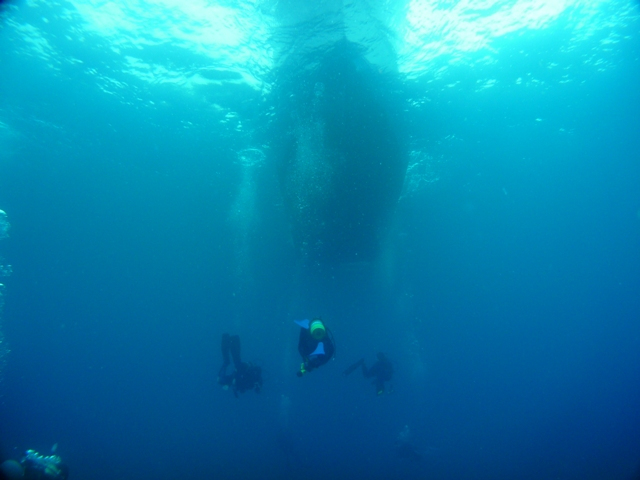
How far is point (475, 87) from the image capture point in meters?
12.9

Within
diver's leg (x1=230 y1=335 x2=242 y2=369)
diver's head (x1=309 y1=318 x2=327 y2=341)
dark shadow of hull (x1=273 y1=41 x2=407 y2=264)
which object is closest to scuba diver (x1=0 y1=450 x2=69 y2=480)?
diver's leg (x1=230 y1=335 x2=242 y2=369)

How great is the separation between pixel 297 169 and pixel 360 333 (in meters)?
30.6

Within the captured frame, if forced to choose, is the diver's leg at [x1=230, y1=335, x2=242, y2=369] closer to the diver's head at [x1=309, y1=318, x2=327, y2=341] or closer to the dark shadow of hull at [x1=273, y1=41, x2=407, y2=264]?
the dark shadow of hull at [x1=273, y1=41, x2=407, y2=264]

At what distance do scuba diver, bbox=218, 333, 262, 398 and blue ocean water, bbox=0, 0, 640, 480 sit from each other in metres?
6.87

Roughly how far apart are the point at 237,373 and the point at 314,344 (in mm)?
7339

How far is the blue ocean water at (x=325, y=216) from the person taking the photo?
10.7 meters

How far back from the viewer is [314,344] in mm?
7012

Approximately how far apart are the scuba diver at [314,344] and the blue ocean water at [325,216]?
7830 millimetres

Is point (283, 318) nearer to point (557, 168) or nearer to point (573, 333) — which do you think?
point (557, 168)

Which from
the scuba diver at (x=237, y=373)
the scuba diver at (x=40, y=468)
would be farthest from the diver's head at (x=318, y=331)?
the scuba diver at (x=237, y=373)

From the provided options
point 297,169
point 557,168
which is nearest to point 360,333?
point 557,168

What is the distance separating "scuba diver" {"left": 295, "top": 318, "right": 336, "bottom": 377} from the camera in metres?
6.54

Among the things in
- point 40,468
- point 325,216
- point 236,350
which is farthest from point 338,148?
point 40,468

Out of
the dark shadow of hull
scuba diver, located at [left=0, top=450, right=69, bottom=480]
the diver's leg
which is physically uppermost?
the dark shadow of hull
